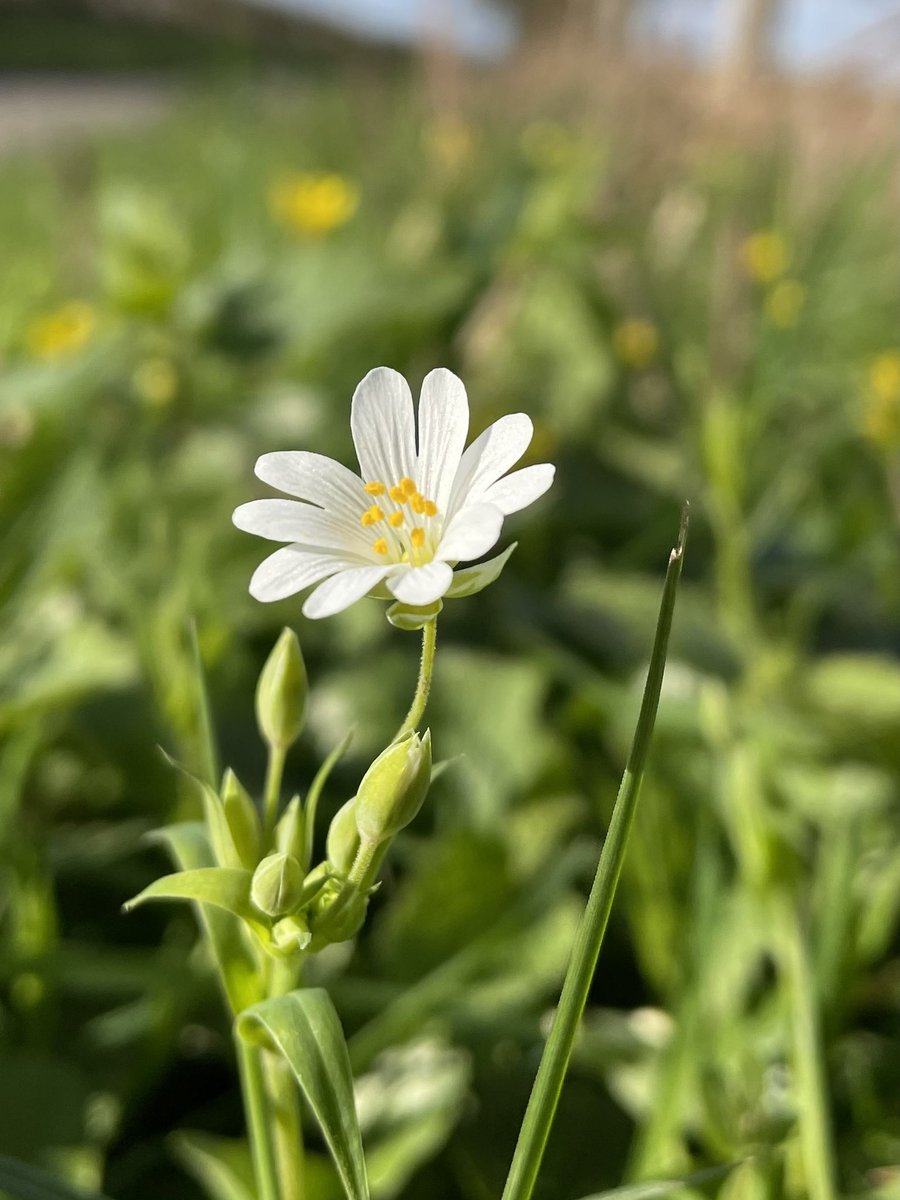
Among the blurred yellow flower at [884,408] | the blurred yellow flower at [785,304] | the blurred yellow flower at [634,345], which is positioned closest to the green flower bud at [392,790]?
the blurred yellow flower at [884,408]

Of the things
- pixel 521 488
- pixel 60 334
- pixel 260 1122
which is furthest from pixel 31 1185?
pixel 60 334

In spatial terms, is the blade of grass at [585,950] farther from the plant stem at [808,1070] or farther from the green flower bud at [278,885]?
the plant stem at [808,1070]

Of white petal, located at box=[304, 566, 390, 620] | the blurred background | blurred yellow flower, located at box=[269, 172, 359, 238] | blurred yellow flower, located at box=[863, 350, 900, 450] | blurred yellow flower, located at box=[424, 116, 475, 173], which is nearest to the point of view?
white petal, located at box=[304, 566, 390, 620]

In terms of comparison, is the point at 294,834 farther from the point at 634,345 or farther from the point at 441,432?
the point at 634,345

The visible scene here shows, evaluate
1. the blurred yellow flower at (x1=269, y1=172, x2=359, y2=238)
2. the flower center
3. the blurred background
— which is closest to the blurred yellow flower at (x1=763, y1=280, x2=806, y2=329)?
the blurred background

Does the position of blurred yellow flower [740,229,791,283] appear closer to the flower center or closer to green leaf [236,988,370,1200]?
the flower center

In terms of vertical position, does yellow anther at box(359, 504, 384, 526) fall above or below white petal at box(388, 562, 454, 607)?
above

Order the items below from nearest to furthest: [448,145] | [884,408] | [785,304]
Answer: [884,408] → [785,304] → [448,145]
